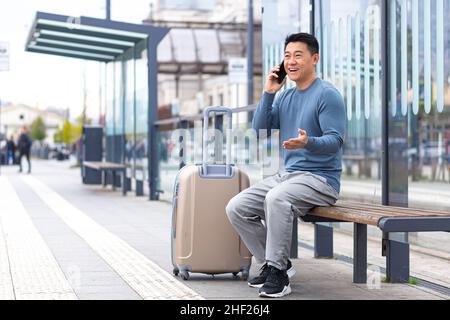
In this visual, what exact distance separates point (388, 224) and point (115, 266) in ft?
9.28

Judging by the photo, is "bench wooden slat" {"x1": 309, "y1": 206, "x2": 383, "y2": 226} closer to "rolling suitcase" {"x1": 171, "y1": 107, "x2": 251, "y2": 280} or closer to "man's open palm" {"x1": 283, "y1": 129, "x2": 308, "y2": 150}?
"man's open palm" {"x1": 283, "y1": 129, "x2": 308, "y2": 150}

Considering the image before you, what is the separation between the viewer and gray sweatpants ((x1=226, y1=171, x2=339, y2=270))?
597 centimetres

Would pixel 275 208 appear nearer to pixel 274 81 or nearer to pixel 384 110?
pixel 274 81

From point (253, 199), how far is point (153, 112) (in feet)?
33.5

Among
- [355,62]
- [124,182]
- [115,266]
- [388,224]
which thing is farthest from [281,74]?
[124,182]

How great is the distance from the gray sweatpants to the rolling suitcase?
0.29m

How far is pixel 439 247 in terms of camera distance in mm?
8156

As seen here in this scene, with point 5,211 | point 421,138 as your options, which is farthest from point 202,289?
point 5,211

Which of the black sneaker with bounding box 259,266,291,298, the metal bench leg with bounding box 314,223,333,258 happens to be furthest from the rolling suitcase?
the metal bench leg with bounding box 314,223,333,258

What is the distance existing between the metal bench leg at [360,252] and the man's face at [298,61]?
3.38ft

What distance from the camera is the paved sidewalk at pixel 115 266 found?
6137 millimetres

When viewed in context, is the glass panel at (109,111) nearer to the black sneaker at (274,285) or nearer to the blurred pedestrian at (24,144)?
the blurred pedestrian at (24,144)

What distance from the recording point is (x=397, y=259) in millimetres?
6711

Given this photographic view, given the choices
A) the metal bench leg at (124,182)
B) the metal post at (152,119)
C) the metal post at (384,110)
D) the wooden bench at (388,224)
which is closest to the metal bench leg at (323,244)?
the metal post at (384,110)
